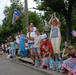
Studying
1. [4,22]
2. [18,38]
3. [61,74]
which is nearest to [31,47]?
[61,74]

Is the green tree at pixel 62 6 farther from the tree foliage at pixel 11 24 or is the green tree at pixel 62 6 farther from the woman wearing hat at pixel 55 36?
the woman wearing hat at pixel 55 36

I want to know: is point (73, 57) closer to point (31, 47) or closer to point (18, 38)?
point (31, 47)

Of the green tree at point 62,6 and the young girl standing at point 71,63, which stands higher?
the green tree at point 62,6

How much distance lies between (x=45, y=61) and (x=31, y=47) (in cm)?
184

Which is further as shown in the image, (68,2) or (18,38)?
(68,2)

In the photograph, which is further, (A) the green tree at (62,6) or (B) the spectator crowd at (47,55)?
(A) the green tree at (62,6)

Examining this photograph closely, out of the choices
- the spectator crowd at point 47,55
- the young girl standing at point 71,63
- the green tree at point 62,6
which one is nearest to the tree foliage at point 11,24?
the green tree at point 62,6

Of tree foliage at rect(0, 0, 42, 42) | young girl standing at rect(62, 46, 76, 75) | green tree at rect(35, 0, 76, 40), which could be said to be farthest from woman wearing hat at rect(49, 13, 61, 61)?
tree foliage at rect(0, 0, 42, 42)

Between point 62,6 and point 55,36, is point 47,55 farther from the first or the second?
point 62,6

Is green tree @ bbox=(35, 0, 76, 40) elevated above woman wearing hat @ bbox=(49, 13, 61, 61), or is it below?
above

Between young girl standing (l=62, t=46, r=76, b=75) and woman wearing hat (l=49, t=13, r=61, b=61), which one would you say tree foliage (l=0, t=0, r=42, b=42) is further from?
young girl standing (l=62, t=46, r=76, b=75)

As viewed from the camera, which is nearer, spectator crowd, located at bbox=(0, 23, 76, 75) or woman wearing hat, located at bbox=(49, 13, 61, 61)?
spectator crowd, located at bbox=(0, 23, 76, 75)

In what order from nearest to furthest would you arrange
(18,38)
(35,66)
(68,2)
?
1. (35,66)
2. (18,38)
3. (68,2)

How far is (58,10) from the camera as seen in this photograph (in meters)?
40.9
